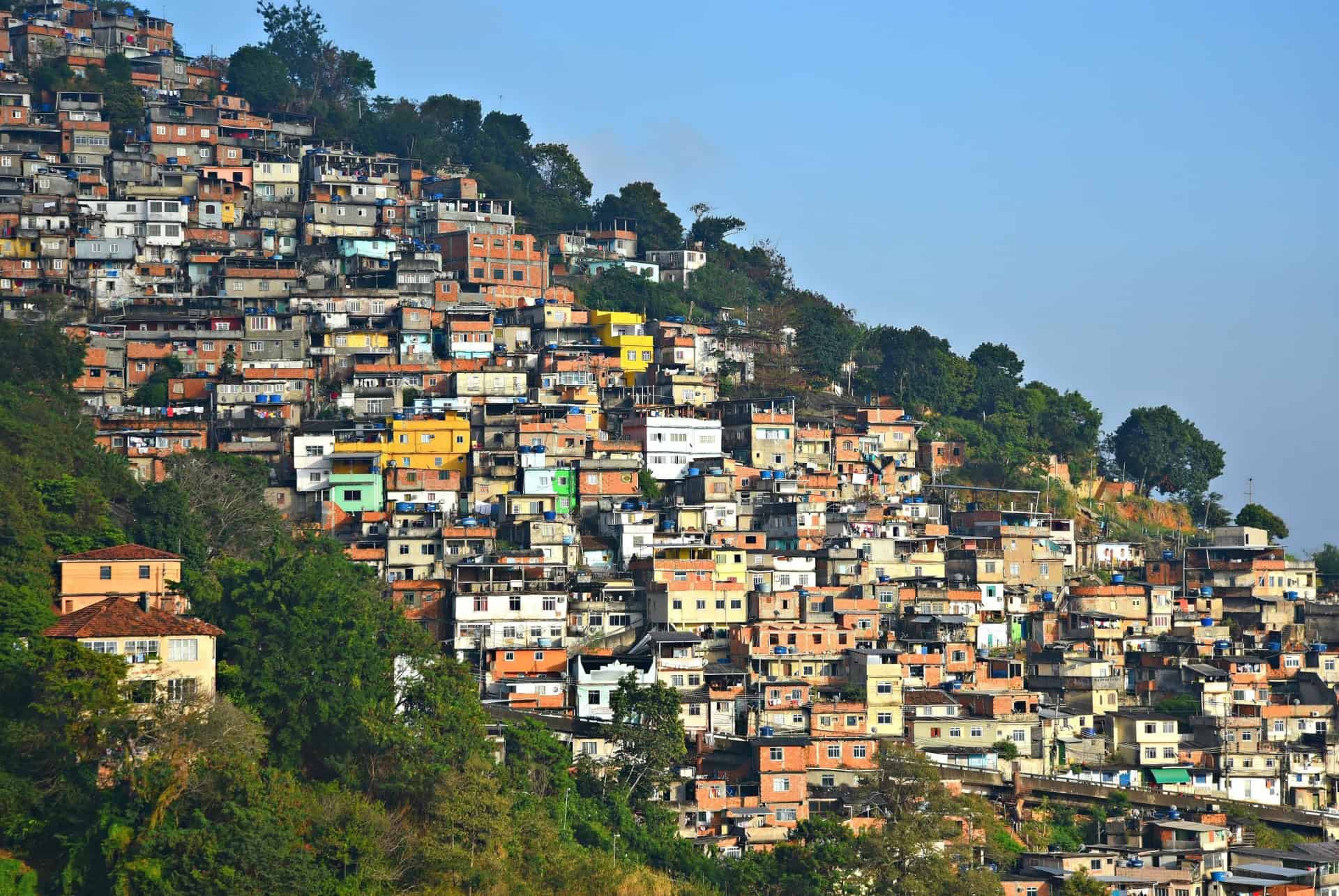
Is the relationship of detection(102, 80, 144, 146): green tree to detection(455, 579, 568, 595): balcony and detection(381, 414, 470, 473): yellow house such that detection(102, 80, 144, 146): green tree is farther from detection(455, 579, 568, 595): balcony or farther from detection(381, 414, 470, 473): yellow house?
detection(455, 579, 568, 595): balcony

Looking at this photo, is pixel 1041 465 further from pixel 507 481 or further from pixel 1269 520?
pixel 507 481

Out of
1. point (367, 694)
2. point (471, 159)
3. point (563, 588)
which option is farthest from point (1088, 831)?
point (471, 159)

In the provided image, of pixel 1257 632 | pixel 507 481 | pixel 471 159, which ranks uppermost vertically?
pixel 471 159

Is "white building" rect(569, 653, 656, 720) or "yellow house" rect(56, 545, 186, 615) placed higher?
"yellow house" rect(56, 545, 186, 615)

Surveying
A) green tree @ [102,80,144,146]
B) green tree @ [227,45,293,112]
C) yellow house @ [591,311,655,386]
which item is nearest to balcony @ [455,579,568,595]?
yellow house @ [591,311,655,386]

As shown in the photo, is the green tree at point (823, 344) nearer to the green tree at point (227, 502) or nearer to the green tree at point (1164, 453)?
the green tree at point (1164, 453)

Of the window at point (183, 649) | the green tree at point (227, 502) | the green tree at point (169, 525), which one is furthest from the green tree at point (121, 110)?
the window at point (183, 649)
